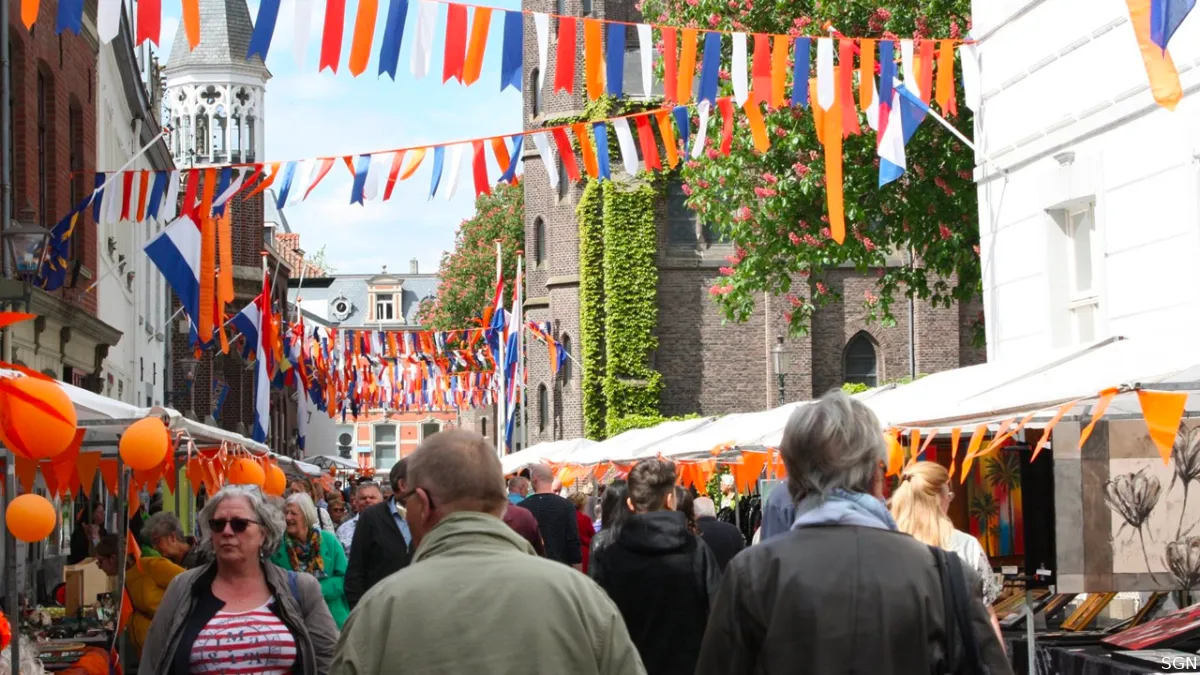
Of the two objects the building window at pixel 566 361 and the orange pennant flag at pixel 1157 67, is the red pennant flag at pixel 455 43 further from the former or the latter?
the building window at pixel 566 361

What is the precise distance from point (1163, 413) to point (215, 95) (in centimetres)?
6462

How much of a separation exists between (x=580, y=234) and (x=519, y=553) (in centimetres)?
4260

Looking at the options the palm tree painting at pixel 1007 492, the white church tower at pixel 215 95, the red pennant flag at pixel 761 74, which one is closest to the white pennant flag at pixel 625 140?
the red pennant flag at pixel 761 74

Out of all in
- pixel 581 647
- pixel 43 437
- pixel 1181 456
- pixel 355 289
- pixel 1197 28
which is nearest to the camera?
pixel 581 647

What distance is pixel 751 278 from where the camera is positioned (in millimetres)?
Result: 24500

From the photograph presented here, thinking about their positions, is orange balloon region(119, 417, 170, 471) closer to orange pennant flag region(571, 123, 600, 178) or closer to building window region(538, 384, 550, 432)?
orange pennant flag region(571, 123, 600, 178)

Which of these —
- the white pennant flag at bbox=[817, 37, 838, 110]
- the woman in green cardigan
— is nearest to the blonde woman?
the woman in green cardigan

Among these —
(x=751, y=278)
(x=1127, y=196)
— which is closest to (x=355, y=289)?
(x=751, y=278)

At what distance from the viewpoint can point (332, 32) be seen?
1052cm

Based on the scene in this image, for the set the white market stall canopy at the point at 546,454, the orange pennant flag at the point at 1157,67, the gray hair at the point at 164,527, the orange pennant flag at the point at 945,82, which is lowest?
the white market stall canopy at the point at 546,454

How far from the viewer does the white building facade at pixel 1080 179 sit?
12297mm

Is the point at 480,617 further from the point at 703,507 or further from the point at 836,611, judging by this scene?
the point at 703,507

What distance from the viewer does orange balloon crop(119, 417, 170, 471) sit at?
9445 millimetres

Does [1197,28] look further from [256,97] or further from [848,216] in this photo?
[256,97]
